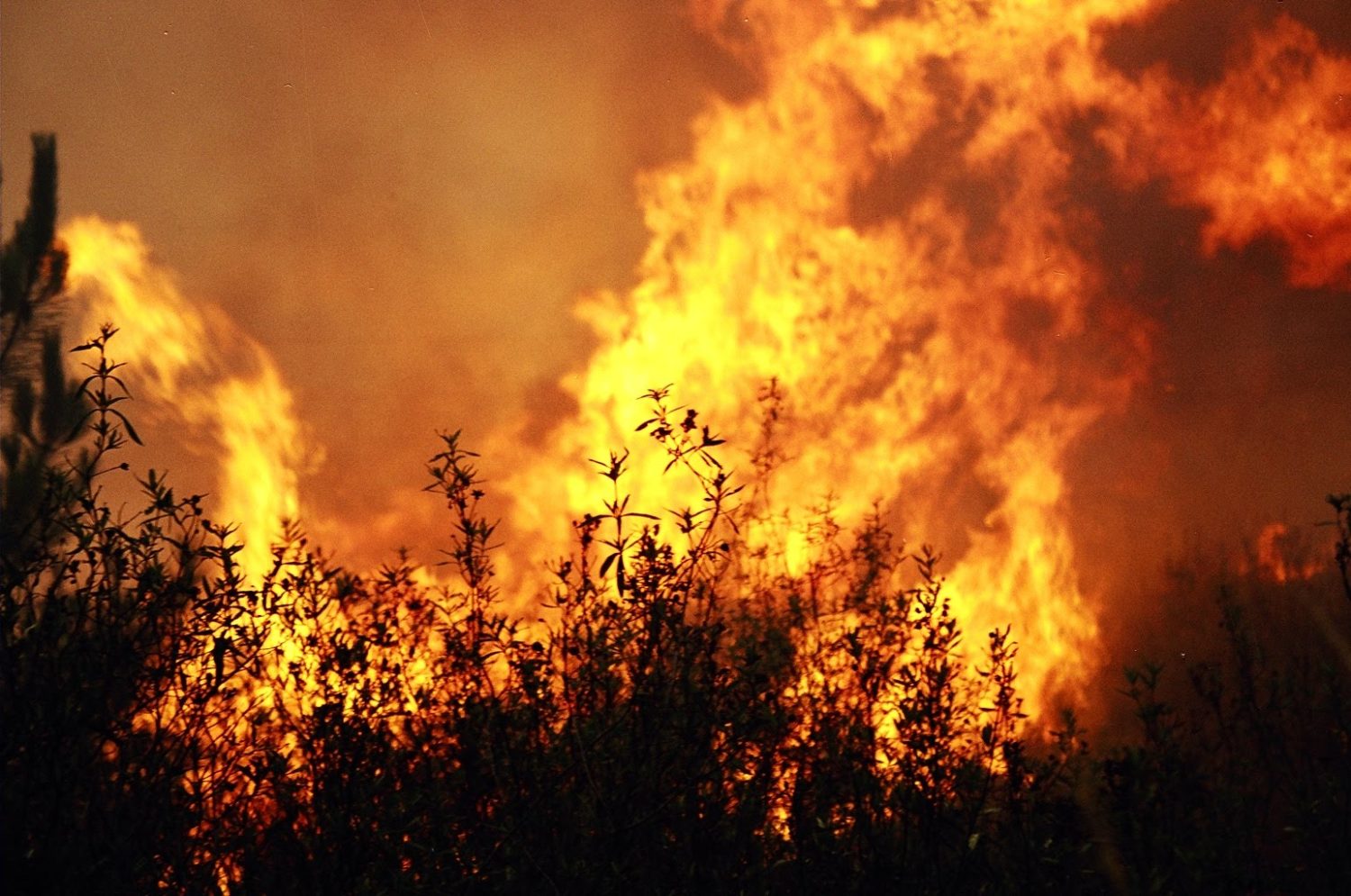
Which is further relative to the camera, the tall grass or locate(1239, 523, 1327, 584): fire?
locate(1239, 523, 1327, 584): fire

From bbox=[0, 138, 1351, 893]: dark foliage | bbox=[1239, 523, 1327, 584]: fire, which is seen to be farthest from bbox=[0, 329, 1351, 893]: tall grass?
bbox=[1239, 523, 1327, 584]: fire

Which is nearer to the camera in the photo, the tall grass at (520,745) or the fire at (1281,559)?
the tall grass at (520,745)

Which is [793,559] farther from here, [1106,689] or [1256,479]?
[1256,479]

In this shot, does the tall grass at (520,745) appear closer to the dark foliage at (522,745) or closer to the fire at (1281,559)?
the dark foliage at (522,745)

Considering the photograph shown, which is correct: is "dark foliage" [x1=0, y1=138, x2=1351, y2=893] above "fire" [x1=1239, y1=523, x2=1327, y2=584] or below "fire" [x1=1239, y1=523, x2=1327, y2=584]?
below

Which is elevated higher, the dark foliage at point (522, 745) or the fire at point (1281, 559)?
the fire at point (1281, 559)

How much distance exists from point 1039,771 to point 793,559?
4.14 ft

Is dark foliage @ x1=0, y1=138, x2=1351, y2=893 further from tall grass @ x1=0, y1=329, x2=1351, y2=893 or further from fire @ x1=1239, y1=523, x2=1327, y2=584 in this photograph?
fire @ x1=1239, y1=523, x2=1327, y2=584

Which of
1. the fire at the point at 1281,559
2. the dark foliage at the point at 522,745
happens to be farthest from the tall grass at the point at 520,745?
the fire at the point at 1281,559

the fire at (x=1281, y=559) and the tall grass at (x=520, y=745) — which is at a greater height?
the fire at (x=1281, y=559)

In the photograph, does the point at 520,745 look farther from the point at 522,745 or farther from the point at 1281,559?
the point at 1281,559

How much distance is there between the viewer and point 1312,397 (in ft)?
17.2

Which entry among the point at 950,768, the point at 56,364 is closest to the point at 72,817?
the point at 950,768

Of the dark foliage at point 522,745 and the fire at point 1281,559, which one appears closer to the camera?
the dark foliage at point 522,745
